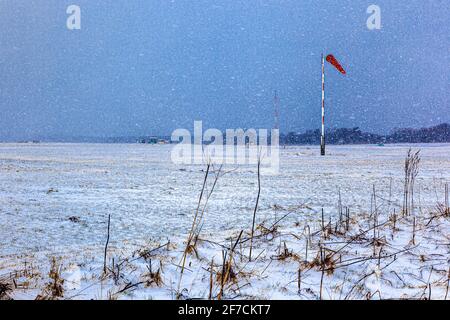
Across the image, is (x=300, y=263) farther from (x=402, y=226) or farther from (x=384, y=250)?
(x=402, y=226)

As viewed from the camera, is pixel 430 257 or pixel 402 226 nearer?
pixel 430 257

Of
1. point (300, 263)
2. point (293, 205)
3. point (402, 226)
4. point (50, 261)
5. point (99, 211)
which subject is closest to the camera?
point (300, 263)

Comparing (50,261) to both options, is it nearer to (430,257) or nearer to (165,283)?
(165,283)

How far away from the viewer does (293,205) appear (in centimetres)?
625

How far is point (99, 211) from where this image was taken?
5.74 metres
